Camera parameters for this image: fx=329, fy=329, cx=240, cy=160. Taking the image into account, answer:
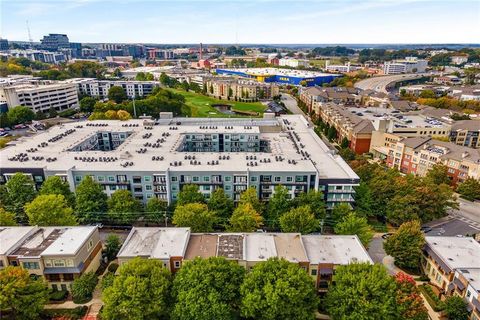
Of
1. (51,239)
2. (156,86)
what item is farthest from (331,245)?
(156,86)

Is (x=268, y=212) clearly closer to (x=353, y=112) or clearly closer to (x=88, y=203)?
(x=88, y=203)

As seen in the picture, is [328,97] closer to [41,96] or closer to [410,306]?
[410,306]

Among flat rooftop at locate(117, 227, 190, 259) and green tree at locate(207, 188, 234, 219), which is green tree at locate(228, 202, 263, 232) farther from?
flat rooftop at locate(117, 227, 190, 259)

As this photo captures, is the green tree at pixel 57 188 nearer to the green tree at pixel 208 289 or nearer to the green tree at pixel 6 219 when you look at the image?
the green tree at pixel 6 219

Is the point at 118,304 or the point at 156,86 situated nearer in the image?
the point at 118,304

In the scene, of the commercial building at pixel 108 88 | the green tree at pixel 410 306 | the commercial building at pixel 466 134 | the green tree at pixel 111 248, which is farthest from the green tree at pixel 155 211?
the commercial building at pixel 108 88

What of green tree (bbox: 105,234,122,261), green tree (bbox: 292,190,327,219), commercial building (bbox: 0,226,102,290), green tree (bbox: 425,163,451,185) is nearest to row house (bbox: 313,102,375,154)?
green tree (bbox: 425,163,451,185)

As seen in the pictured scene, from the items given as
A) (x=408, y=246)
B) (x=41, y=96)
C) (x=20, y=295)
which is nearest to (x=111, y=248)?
(x=20, y=295)
